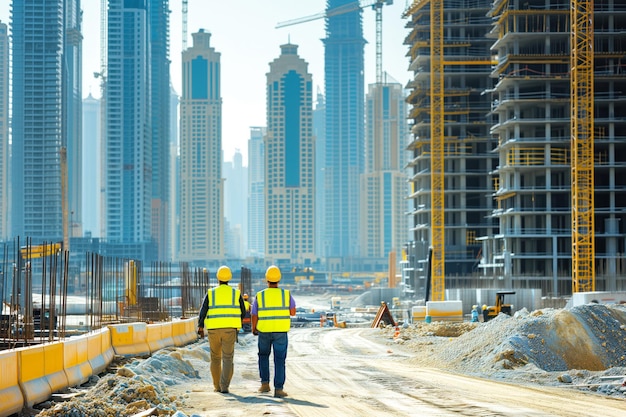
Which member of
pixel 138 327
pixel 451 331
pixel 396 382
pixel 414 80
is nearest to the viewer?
pixel 396 382

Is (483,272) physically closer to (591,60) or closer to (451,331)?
(591,60)

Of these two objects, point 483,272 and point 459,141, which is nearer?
point 483,272

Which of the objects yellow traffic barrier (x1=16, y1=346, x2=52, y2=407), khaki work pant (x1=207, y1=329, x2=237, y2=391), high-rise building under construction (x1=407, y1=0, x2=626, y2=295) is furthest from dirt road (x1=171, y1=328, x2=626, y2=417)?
high-rise building under construction (x1=407, y1=0, x2=626, y2=295)

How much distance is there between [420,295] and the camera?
344ft

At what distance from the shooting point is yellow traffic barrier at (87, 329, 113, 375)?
1759cm

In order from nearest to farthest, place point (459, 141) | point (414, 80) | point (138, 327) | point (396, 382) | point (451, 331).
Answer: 1. point (396, 382)
2. point (138, 327)
3. point (451, 331)
4. point (459, 141)
5. point (414, 80)

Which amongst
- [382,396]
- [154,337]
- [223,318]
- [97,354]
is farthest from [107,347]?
[382,396]

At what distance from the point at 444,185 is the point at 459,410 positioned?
8759 centimetres

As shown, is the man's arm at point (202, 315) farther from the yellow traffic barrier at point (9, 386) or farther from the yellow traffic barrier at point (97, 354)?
the yellow traffic barrier at point (9, 386)

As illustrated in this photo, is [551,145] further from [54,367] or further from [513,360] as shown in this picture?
[54,367]

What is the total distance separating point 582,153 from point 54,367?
62218mm

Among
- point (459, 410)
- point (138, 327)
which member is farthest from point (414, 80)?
point (459, 410)

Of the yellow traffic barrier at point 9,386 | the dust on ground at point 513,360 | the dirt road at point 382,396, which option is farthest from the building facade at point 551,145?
the yellow traffic barrier at point 9,386

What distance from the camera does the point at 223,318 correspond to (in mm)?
15891
